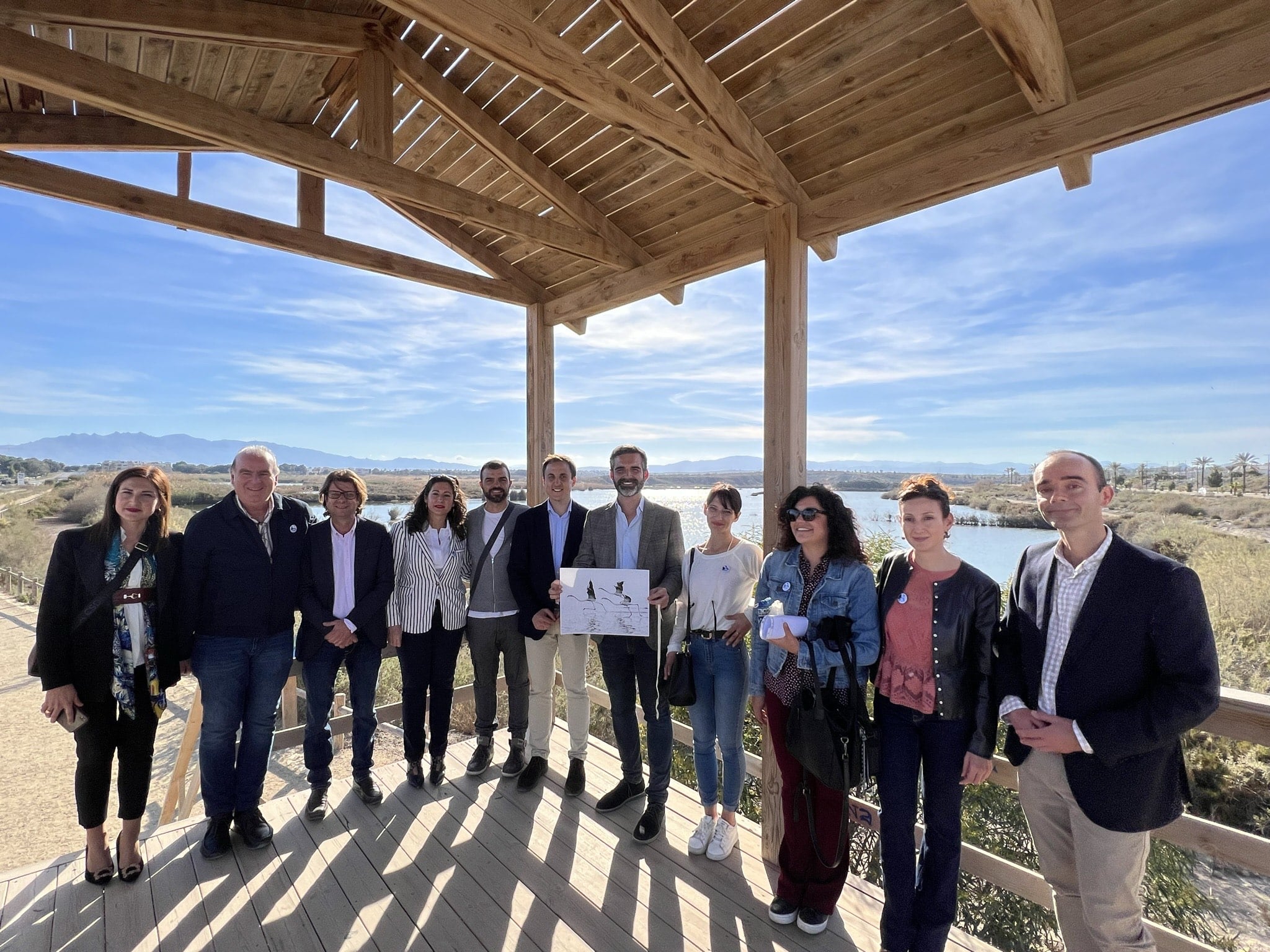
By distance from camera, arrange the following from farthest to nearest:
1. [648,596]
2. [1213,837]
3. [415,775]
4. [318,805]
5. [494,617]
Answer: [415,775] < [494,617] < [318,805] < [648,596] < [1213,837]

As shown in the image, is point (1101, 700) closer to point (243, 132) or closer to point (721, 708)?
point (721, 708)

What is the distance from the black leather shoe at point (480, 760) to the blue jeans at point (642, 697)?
0.91 meters

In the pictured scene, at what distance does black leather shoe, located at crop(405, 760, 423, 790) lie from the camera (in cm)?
321

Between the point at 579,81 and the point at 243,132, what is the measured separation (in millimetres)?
1428

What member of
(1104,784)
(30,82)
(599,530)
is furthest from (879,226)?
(30,82)

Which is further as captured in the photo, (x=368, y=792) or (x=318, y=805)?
(x=368, y=792)

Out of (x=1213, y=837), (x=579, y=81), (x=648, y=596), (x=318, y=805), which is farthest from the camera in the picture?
(x=318, y=805)

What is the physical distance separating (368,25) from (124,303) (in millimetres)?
75573

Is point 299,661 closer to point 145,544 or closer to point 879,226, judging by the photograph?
point 145,544

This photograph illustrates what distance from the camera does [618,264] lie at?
3576 millimetres

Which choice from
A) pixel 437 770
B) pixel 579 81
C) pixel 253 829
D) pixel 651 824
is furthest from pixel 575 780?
pixel 579 81

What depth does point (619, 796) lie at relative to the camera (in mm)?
3000

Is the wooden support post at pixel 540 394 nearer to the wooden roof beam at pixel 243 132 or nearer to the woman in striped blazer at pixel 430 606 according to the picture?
the wooden roof beam at pixel 243 132

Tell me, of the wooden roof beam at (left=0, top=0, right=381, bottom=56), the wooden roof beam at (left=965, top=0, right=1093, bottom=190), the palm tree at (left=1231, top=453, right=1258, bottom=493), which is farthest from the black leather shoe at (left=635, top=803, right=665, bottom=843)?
the palm tree at (left=1231, top=453, right=1258, bottom=493)
